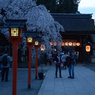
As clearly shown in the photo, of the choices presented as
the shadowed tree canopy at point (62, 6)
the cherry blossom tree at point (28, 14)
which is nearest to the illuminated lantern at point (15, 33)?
the cherry blossom tree at point (28, 14)

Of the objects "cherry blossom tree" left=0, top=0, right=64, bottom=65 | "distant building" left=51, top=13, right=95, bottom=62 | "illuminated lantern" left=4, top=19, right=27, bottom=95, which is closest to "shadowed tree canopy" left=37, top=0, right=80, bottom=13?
"distant building" left=51, top=13, right=95, bottom=62

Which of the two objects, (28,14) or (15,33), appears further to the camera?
(28,14)

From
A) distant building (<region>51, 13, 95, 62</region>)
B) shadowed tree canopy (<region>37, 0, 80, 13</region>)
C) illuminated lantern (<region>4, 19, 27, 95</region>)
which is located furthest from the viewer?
shadowed tree canopy (<region>37, 0, 80, 13</region>)

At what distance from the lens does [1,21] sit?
2828 centimetres

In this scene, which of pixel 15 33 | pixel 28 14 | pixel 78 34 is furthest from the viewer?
pixel 78 34

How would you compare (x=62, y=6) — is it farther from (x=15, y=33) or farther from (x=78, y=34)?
(x=15, y=33)

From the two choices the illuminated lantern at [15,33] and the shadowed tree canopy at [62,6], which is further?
the shadowed tree canopy at [62,6]

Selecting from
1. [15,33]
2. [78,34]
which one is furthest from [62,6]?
[15,33]

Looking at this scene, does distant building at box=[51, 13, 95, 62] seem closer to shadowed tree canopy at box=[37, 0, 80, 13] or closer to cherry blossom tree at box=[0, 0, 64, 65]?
cherry blossom tree at box=[0, 0, 64, 65]

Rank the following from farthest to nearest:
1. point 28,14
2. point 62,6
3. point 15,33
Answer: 1. point 62,6
2. point 28,14
3. point 15,33

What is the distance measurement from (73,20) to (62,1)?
16094 mm

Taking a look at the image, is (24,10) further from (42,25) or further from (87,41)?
(87,41)

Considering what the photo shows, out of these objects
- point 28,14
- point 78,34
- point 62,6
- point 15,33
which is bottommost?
point 15,33

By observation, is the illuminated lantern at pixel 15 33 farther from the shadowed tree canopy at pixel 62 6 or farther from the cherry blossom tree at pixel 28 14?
the shadowed tree canopy at pixel 62 6
